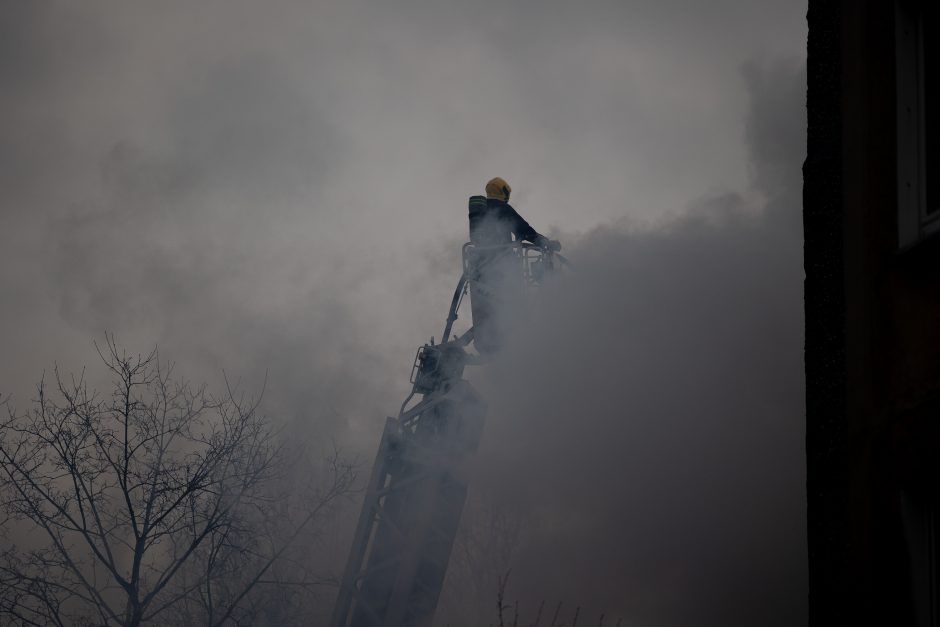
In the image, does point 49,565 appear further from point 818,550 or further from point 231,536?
point 818,550

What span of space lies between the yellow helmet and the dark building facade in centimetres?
386

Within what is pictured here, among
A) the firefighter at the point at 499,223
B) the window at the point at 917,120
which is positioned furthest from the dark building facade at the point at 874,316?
the firefighter at the point at 499,223

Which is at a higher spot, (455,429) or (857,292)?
(455,429)

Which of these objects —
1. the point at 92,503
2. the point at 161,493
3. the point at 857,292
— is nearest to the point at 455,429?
the point at 161,493

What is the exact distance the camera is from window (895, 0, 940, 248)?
314cm

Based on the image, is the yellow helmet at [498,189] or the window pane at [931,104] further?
the yellow helmet at [498,189]

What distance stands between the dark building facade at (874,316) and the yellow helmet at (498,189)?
152 inches

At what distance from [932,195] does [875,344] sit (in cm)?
62

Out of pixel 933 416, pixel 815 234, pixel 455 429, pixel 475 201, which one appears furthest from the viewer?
pixel 475 201

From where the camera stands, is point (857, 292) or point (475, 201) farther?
point (475, 201)

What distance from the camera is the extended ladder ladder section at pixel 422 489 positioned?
274 inches

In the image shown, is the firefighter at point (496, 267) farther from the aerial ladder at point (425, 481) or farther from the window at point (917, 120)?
the window at point (917, 120)

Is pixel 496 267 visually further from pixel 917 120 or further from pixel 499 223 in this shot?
pixel 917 120

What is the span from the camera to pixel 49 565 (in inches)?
309
